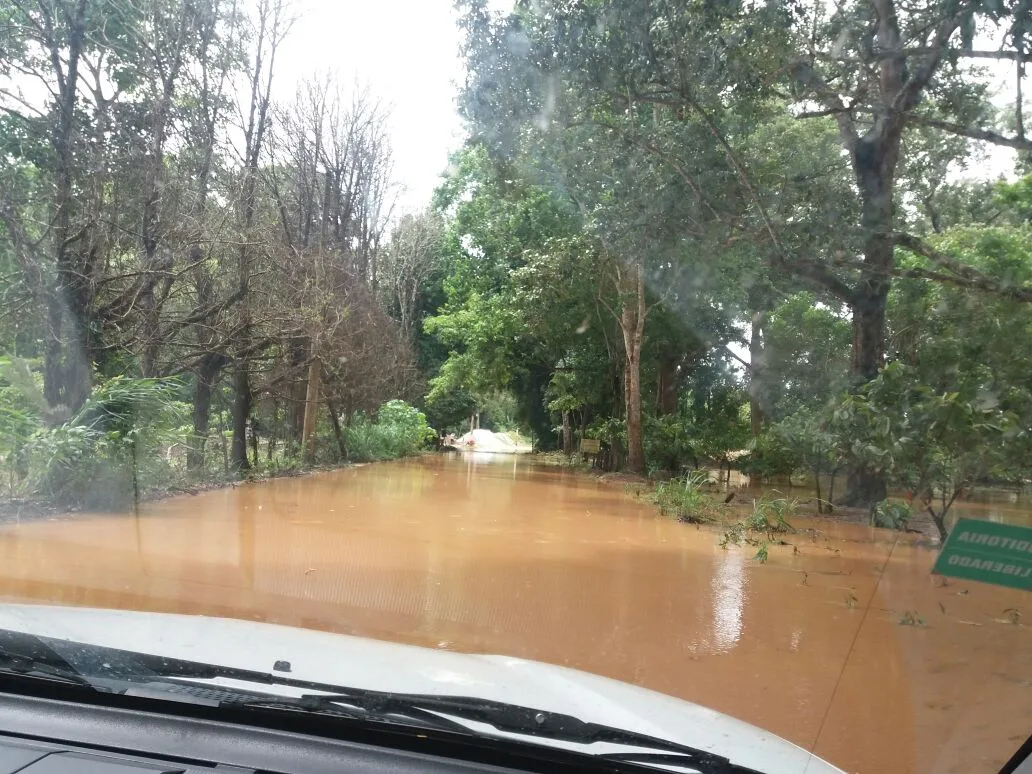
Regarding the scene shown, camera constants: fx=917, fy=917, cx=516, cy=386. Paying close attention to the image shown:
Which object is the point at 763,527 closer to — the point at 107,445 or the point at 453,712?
the point at 107,445

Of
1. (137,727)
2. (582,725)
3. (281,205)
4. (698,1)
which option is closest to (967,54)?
(698,1)

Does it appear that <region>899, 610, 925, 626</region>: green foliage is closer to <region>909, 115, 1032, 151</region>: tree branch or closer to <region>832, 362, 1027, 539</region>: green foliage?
<region>832, 362, 1027, 539</region>: green foliage

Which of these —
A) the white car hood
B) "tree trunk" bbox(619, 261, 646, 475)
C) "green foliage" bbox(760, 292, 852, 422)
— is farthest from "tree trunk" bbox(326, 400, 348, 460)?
the white car hood

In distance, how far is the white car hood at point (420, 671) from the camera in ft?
9.56

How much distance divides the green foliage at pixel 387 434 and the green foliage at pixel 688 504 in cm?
1117

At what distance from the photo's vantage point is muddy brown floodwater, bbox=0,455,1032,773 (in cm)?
545

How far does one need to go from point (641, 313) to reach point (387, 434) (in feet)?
34.4

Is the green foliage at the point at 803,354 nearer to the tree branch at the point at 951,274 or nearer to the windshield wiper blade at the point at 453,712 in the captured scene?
the tree branch at the point at 951,274

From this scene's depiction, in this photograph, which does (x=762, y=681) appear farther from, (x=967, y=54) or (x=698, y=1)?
(x=698, y=1)

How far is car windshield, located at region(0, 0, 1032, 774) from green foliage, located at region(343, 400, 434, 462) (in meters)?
5.13

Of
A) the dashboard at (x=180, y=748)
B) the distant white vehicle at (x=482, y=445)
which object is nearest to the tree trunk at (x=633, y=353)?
the dashboard at (x=180, y=748)

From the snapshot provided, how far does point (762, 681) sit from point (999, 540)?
3.26m

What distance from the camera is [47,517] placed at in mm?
10797

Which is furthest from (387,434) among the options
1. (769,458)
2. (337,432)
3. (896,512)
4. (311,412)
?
(896,512)
